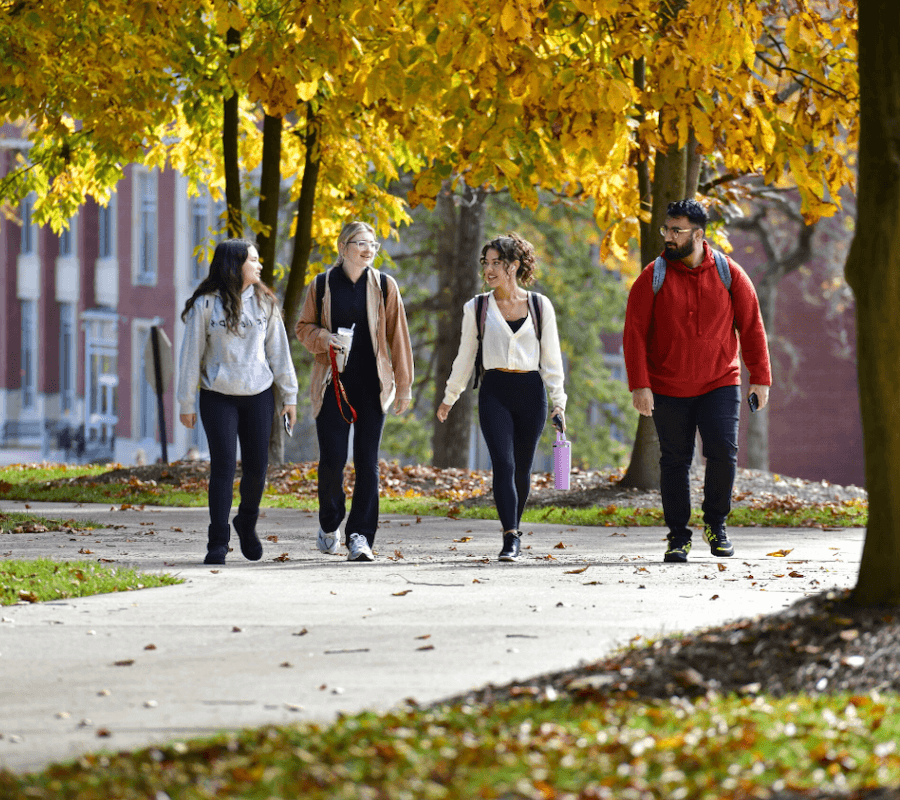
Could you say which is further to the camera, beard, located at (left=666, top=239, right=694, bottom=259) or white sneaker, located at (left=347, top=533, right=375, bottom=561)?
white sneaker, located at (left=347, top=533, right=375, bottom=561)

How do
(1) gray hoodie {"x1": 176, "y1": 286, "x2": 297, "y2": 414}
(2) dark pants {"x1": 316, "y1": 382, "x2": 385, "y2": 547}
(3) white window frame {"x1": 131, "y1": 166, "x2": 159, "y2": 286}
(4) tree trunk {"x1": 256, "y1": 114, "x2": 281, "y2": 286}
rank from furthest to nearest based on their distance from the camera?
(3) white window frame {"x1": 131, "y1": 166, "x2": 159, "y2": 286}, (4) tree trunk {"x1": 256, "y1": 114, "x2": 281, "y2": 286}, (2) dark pants {"x1": 316, "y1": 382, "x2": 385, "y2": 547}, (1) gray hoodie {"x1": 176, "y1": 286, "x2": 297, "y2": 414}

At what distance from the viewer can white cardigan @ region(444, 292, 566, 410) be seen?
8789 millimetres

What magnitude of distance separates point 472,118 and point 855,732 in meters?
7.21

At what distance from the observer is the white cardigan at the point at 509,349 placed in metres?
8.79

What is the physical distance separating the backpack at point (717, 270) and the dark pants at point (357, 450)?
179 cm

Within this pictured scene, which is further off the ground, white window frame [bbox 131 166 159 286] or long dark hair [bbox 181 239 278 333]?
white window frame [bbox 131 166 159 286]

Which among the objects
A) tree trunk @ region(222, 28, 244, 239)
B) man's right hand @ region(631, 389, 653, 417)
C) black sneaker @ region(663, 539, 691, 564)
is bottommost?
black sneaker @ region(663, 539, 691, 564)

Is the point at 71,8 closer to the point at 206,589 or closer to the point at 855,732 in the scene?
the point at 206,589

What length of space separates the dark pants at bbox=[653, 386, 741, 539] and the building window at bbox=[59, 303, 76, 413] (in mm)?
36763

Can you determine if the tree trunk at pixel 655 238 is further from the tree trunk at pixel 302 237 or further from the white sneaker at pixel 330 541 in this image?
the tree trunk at pixel 302 237

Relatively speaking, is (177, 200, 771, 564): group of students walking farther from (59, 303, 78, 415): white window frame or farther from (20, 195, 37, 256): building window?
(20, 195, 37, 256): building window

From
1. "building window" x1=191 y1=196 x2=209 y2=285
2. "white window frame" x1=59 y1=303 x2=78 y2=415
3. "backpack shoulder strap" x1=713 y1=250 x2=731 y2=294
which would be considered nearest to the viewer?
"backpack shoulder strap" x1=713 y1=250 x2=731 y2=294

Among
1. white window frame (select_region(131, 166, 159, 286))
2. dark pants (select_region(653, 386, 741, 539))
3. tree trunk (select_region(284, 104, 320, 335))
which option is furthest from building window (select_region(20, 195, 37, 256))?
dark pants (select_region(653, 386, 741, 539))

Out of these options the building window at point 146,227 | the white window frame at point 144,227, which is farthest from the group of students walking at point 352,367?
the building window at point 146,227
